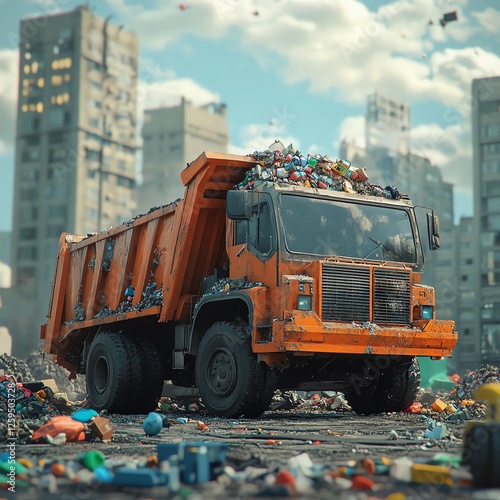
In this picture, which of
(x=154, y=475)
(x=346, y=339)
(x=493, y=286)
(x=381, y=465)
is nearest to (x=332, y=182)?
(x=346, y=339)

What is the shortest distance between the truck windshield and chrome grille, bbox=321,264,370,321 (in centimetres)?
29

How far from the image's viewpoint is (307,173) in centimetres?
1001

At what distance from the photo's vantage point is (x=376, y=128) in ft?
426

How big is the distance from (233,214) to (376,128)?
123 metres

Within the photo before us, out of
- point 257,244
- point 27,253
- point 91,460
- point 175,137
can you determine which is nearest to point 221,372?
point 257,244

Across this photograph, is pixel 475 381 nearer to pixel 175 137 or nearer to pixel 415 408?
pixel 415 408

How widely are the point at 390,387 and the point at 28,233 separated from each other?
7688 cm

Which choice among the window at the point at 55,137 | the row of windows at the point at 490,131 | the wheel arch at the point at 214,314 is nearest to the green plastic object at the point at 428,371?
the wheel arch at the point at 214,314

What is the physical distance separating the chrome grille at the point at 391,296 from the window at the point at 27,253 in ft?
249

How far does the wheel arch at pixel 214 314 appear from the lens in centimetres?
970

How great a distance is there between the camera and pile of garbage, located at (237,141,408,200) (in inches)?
387

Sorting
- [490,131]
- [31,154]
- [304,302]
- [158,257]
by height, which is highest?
[31,154]

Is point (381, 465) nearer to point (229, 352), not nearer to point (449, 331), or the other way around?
point (229, 352)

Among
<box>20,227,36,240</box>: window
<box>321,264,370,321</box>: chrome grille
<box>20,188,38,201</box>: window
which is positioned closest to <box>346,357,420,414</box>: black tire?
<box>321,264,370,321</box>: chrome grille
